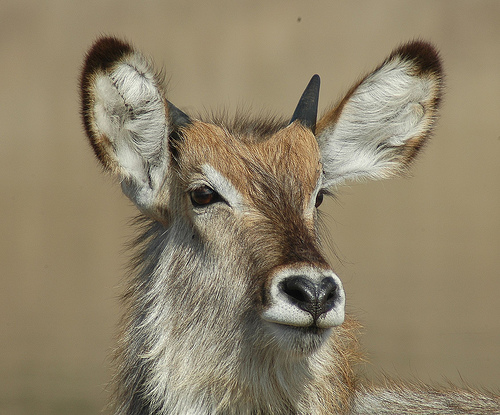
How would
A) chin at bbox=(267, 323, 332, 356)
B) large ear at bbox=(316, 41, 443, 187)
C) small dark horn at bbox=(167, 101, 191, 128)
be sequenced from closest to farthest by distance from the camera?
chin at bbox=(267, 323, 332, 356) < small dark horn at bbox=(167, 101, 191, 128) < large ear at bbox=(316, 41, 443, 187)

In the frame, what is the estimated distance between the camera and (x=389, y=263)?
15156 millimetres

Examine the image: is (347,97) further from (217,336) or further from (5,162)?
(5,162)

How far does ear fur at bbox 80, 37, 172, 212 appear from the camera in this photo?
571 cm

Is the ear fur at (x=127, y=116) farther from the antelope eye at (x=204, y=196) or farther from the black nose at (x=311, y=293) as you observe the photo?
the black nose at (x=311, y=293)

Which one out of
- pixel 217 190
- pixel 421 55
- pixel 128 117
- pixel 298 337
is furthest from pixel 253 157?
pixel 421 55

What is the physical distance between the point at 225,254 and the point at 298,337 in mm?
955

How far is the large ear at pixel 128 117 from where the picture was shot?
18.7ft

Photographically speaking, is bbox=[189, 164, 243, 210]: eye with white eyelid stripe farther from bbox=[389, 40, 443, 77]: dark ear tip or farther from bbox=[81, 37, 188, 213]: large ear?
bbox=[389, 40, 443, 77]: dark ear tip

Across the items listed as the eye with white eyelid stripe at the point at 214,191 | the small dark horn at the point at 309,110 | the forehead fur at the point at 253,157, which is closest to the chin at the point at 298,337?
the eye with white eyelid stripe at the point at 214,191

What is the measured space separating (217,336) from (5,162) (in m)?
12.3

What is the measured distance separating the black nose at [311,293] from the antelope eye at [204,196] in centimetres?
111

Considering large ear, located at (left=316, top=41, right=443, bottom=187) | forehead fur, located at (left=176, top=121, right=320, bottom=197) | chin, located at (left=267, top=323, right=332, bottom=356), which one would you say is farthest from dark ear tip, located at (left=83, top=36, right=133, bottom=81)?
chin, located at (left=267, top=323, right=332, bottom=356)

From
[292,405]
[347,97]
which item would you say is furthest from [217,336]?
[347,97]

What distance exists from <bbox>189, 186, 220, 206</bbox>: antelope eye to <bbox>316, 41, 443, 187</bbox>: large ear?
1.31 m
